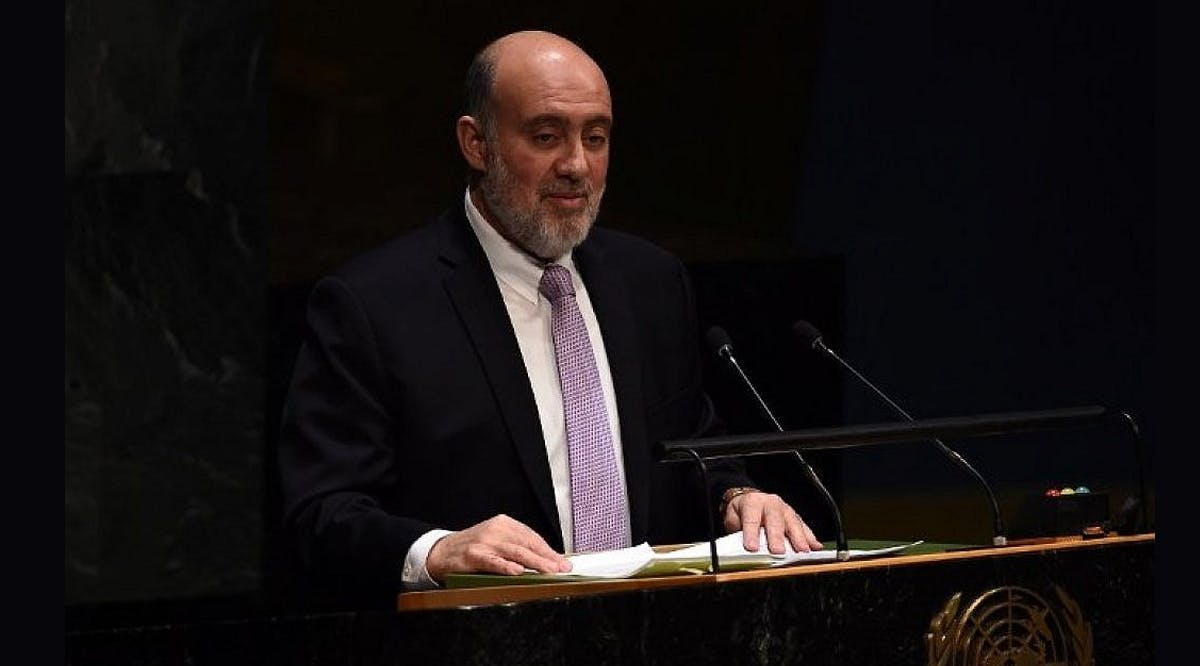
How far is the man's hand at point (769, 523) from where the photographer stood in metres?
3.04

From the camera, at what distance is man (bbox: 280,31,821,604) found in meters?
3.34

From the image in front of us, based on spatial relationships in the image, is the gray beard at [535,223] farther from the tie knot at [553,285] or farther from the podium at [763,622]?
the podium at [763,622]

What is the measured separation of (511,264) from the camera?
140 inches

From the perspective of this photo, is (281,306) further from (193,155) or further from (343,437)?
(343,437)

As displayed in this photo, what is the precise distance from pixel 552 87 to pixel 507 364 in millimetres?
473

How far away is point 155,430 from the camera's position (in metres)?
4.12

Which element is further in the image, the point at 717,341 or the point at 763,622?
the point at 717,341

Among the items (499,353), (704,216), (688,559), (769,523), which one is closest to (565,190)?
(499,353)

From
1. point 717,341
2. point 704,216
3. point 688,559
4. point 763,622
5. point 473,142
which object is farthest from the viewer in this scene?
point 704,216

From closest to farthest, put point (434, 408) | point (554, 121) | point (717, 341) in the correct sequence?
point (717, 341), point (434, 408), point (554, 121)

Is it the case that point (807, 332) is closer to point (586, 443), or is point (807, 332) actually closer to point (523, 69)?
point (586, 443)

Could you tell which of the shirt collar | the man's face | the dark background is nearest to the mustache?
the man's face

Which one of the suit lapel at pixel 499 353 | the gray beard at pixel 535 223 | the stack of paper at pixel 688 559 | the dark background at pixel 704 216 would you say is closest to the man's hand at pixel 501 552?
the stack of paper at pixel 688 559

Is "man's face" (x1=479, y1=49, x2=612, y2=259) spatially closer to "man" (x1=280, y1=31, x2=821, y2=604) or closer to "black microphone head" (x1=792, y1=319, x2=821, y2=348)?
"man" (x1=280, y1=31, x2=821, y2=604)
